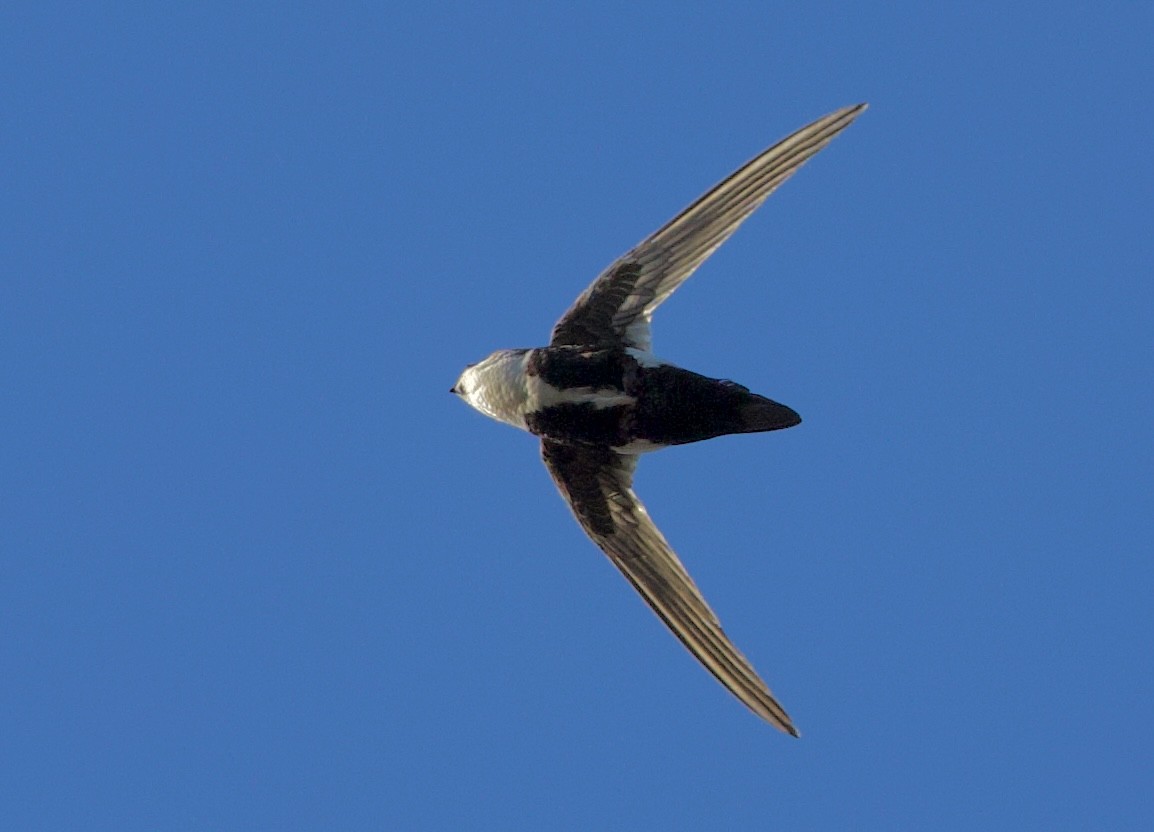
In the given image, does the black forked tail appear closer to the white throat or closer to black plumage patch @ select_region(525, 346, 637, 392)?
black plumage patch @ select_region(525, 346, 637, 392)

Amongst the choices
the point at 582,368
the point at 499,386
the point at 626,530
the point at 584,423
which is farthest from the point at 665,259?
the point at 626,530

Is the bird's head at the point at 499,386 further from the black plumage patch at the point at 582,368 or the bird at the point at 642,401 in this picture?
the black plumage patch at the point at 582,368

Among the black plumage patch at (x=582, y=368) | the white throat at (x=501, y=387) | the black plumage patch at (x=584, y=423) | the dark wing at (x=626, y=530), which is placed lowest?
the dark wing at (x=626, y=530)

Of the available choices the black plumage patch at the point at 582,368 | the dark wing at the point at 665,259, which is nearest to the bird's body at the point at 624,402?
Answer: the black plumage patch at the point at 582,368

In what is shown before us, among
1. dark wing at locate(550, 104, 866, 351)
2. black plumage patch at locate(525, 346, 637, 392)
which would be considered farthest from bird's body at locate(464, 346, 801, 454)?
dark wing at locate(550, 104, 866, 351)

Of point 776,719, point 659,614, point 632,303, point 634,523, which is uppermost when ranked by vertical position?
point 632,303

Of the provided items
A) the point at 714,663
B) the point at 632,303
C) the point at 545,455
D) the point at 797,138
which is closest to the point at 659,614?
the point at 714,663

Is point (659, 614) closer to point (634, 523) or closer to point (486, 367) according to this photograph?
point (634, 523)

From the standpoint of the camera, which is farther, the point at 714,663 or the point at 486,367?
the point at 486,367
